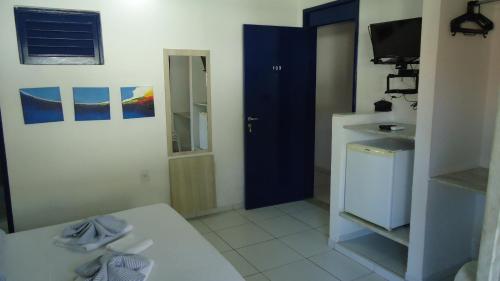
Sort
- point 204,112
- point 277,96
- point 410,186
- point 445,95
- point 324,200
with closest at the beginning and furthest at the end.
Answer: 1. point 445,95
2. point 410,186
3. point 204,112
4. point 277,96
5. point 324,200

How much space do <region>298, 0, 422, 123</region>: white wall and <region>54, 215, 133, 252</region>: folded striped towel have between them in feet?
7.72

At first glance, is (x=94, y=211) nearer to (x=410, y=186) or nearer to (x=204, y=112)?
(x=204, y=112)

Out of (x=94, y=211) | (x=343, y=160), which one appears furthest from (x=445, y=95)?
(x=94, y=211)

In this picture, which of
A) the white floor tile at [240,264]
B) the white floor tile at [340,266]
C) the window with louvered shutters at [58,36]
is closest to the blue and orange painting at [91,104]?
the window with louvered shutters at [58,36]

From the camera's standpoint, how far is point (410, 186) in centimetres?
266

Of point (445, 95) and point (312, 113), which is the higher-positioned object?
point (445, 95)

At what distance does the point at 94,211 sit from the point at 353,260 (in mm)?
2369

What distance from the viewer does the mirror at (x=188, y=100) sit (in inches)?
139

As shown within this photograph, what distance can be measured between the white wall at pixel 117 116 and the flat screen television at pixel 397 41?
1398 mm

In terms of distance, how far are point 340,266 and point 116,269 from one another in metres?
1.87

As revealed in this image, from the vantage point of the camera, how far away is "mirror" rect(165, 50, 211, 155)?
3537 millimetres

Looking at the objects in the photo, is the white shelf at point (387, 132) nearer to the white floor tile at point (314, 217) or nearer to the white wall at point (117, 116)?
the white floor tile at point (314, 217)

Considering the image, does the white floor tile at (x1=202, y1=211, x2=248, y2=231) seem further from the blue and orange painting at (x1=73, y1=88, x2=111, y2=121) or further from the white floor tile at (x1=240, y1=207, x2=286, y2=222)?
the blue and orange painting at (x1=73, y1=88, x2=111, y2=121)

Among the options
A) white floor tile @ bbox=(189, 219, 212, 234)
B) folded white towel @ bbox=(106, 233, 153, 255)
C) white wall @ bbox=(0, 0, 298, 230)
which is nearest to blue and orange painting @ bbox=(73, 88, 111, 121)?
white wall @ bbox=(0, 0, 298, 230)
